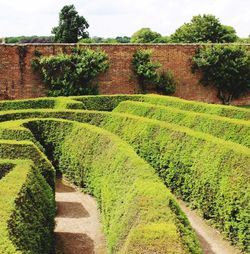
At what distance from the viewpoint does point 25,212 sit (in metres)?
8.05

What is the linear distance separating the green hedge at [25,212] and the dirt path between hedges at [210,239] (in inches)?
125

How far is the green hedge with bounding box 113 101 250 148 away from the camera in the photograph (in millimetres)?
13727

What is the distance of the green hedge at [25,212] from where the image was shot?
677cm

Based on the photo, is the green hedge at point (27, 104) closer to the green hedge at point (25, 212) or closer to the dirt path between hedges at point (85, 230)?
the dirt path between hedges at point (85, 230)

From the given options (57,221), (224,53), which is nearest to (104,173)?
(57,221)

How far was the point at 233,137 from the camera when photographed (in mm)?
14062

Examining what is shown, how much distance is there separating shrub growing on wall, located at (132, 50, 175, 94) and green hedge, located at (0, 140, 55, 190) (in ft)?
54.7

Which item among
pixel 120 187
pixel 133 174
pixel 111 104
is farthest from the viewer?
pixel 111 104

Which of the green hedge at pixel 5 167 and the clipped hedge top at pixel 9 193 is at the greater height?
the clipped hedge top at pixel 9 193

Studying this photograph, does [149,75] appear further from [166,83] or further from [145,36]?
[145,36]

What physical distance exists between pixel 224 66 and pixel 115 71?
636 cm

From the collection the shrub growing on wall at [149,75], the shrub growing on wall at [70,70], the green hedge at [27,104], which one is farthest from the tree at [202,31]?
the green hedge at [27,104]

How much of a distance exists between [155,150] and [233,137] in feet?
6.98

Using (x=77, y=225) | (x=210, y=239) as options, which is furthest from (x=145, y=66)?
(x=210, y=239)
